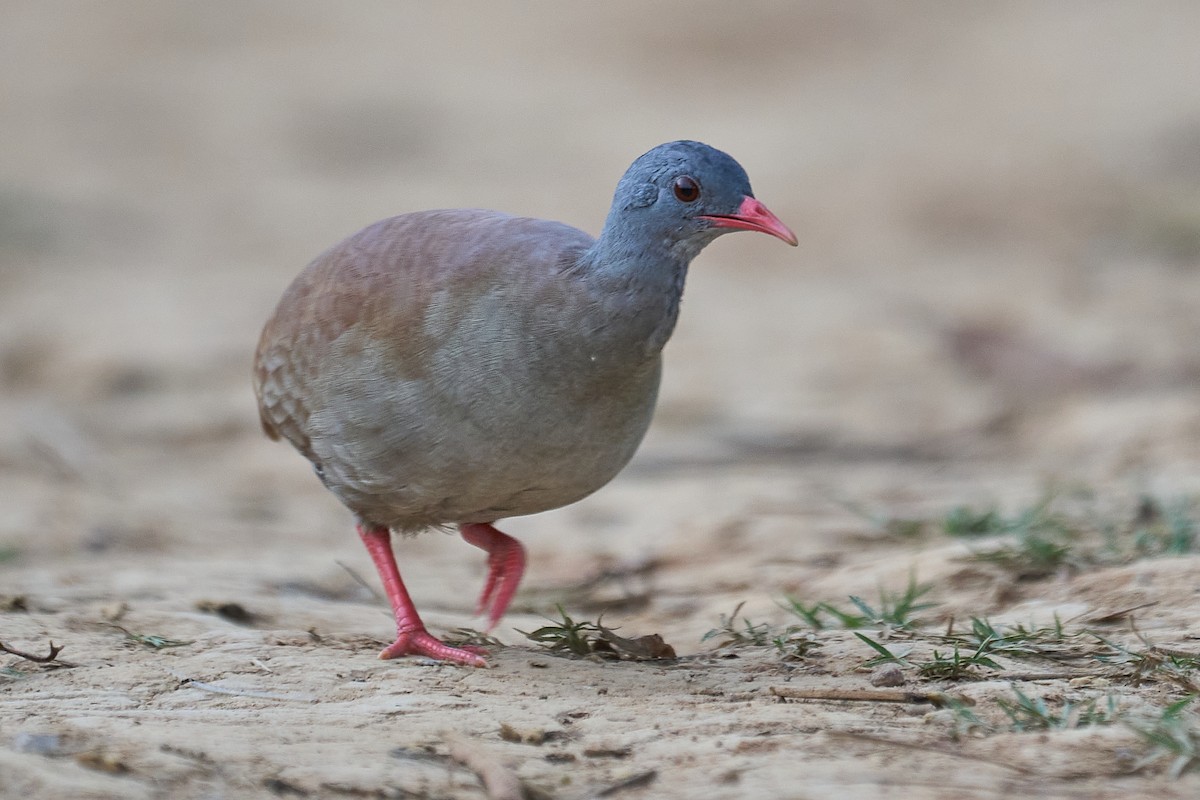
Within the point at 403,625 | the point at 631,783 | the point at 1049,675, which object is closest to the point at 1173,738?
the point at 1049,675

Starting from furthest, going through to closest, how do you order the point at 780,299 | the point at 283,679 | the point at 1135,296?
the point at 780,299, the point at 1135,296, the point at 283,679

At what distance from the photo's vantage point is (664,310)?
3.88 m

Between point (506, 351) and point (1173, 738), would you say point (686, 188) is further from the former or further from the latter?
point (1173, 738)

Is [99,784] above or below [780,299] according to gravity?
below

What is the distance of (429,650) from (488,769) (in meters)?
1.21

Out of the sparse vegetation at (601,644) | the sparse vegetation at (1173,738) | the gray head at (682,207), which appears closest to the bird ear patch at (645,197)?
the gray head at (682,207)

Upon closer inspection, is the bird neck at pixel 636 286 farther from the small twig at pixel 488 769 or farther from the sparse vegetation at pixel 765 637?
the small twig at pixel 488 769

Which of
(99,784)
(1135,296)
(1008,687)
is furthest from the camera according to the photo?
(1135,296)

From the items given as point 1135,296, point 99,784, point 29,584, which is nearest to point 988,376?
point 1135,296

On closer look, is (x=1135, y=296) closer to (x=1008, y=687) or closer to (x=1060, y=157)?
(x=1060, y=157)

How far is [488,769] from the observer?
2879 mm

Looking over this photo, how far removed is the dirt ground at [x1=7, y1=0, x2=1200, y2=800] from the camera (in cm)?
314

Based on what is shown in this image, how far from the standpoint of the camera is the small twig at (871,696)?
332cm

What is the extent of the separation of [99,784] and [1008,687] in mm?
1977
